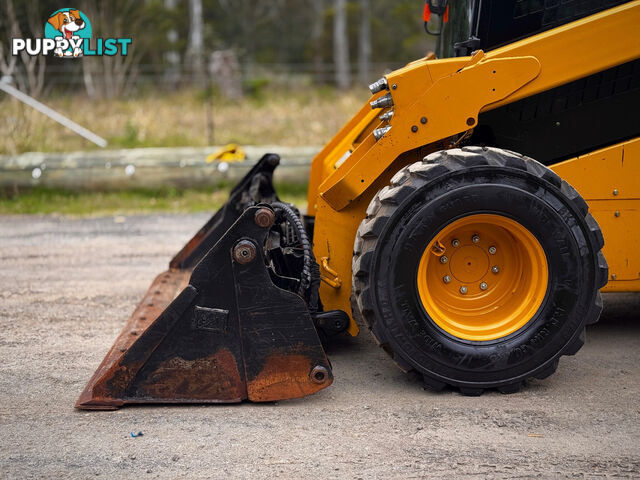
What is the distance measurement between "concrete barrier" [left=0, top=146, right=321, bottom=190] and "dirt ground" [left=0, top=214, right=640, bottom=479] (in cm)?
505

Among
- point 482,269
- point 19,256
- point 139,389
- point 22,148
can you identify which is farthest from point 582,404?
point 22,148

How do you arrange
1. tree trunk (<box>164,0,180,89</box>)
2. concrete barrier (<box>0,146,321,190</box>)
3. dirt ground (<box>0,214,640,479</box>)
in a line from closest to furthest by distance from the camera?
dirt ground (<box>0,214,640,479</box>), concrete barrier (<box>0,146,321,190</box>), tree trunk (<box>164,0,180,89</box>)

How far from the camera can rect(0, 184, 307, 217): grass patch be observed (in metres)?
9.48

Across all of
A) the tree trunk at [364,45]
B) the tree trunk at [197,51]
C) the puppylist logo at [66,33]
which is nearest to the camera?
the puppylist logo at [66,33]

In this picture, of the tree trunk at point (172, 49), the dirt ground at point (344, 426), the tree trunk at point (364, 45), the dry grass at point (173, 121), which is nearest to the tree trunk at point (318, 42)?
the tree trunk at point (364, 45)

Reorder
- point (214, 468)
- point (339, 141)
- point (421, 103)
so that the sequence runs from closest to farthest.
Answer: point (214, 468), point (421, 103), point (339, 141)

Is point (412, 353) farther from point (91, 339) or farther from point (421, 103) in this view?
point (91, 339)

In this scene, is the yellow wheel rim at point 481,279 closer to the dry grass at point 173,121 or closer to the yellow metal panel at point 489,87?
the yellow metal panel at point 489,87

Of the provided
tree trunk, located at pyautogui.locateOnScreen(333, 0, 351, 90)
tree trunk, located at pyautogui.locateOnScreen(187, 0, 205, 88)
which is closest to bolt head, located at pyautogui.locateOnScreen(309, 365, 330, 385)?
tree trunk, located at pyautogui.locateOnScreen(187, 0, 205, 88)

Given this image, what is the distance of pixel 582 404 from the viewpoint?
3.91 metres

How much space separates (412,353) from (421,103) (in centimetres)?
129

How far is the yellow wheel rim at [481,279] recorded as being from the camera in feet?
13.1

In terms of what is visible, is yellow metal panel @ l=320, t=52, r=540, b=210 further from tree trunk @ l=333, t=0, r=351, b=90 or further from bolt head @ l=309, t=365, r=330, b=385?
tree trunk @ l=333, t=0, r=351, b=90

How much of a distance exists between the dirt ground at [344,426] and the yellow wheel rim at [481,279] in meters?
0.38
